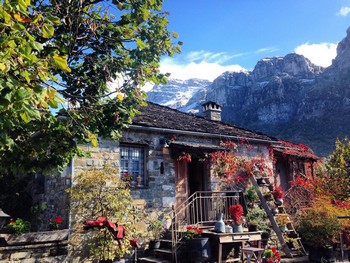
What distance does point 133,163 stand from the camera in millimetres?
10680

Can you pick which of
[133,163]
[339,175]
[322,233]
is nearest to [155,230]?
[133,163]

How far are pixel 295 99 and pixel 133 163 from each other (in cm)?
4822

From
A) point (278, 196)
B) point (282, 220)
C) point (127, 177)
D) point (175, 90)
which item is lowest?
point (282, 220)

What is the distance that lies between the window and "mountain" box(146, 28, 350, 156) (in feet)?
109

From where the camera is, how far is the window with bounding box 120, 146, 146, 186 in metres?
10.4

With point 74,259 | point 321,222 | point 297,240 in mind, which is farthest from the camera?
point 297,240

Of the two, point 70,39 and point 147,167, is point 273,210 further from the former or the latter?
point 70,39

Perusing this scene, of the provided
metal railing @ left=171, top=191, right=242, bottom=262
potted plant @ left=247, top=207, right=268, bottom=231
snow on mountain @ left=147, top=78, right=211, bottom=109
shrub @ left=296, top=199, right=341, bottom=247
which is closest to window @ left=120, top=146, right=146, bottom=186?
metal railing @ left=171, top=191, right=242, bottom=262

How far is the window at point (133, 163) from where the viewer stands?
10445mm

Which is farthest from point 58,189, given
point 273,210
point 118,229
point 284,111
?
point 284,111

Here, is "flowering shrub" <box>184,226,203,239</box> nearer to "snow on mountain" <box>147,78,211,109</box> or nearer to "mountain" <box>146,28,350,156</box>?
"mountain" <box>146,28,350,156</box>

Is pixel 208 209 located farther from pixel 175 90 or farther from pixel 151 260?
pixel 175 90

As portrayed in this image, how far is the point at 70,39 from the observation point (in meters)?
5.12

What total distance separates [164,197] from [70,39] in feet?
22.7
